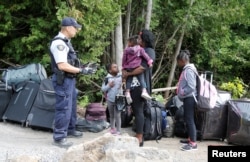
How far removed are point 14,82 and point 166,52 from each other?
5.40 m

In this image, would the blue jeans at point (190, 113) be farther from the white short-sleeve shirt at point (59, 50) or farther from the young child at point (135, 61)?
the white short-sleeve shirt at point (59, 50)

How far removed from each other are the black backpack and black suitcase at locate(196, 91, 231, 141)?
0.67 metres

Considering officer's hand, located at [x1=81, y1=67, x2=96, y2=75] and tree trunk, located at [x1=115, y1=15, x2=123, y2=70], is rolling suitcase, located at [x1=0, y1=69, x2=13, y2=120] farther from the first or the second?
tree trunk, located at [x1=115, y1=15, x2=123, y2=70]

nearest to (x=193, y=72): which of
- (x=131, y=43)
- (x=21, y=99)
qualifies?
(x=131, y=43)

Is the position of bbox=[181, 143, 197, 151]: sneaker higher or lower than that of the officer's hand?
lower

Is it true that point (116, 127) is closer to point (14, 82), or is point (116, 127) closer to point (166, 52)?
point (14, 82)

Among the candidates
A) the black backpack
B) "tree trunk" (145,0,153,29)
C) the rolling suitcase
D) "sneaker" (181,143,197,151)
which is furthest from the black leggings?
"tree trunk" (145,0,153,29)

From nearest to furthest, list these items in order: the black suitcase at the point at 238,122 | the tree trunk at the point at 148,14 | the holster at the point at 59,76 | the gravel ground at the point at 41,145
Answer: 1. the gravel ground at the point at 41,145
2. the holster at the point at 59,76
3. the black suitcase at the point at 238,122
4. the tree trunk at the point at 148,14

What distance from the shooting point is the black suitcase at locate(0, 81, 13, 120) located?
6820 millimetres

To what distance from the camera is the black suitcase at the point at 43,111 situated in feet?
21.1

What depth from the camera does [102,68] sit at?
902 cm

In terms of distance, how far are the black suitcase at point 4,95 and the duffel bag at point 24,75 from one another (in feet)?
0.33

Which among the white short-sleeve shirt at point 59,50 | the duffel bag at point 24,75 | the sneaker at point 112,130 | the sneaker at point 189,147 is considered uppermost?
the white short-sleeve shirt at point 59,50

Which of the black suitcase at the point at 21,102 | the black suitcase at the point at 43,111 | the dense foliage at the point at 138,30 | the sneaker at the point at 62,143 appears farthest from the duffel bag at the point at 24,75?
the sneaker at the point at 62,143
